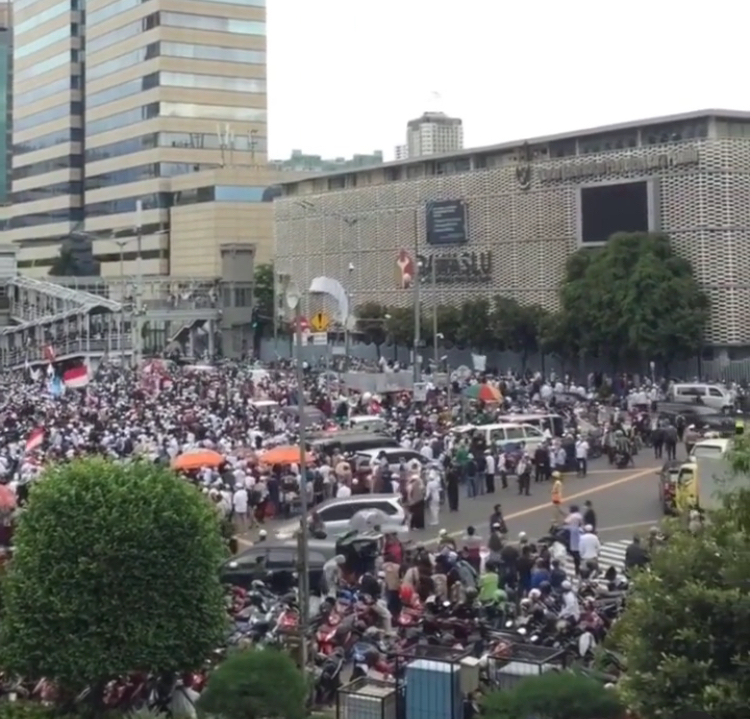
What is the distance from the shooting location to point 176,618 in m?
12.5

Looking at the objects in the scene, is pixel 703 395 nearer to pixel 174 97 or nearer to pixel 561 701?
pixel 561 701

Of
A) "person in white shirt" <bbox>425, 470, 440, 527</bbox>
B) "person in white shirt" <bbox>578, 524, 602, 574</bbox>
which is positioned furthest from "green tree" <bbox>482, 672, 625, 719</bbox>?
"person in white shirt" <bbox>425, 470, 440, 527</bbox>

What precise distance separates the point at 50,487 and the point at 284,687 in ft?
11.0

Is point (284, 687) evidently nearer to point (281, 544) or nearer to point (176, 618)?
point (176, 618)

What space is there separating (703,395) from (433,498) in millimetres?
15795

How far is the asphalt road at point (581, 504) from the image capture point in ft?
77.3

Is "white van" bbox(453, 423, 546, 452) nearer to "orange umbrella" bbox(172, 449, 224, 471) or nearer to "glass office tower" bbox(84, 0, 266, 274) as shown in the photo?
"orange umbrella" bbox(172, 449, 224, 471)

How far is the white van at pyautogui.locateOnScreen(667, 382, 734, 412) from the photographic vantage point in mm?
36594

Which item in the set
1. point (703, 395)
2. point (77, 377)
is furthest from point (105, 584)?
point (703, 395)

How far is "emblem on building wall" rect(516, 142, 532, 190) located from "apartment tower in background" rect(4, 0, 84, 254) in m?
49.0

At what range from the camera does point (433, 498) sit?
80.0ft

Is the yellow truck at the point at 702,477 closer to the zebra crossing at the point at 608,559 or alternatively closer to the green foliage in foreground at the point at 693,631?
the zebra crossing at the point at 608,559

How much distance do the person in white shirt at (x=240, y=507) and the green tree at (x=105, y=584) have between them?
1132cm

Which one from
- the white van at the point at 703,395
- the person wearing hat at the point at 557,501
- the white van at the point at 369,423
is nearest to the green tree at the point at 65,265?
the white van at the point at 703,395
